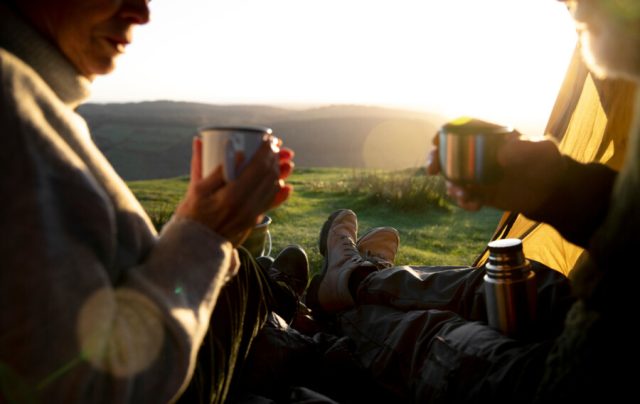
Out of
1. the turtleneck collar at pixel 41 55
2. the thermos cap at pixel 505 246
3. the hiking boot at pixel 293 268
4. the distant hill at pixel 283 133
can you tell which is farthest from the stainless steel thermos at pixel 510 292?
the distant hill at pixel 283 133

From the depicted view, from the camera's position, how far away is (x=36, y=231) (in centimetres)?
94

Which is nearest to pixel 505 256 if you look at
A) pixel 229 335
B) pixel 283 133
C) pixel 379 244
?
pixel 229 335

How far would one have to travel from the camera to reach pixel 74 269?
3.19ft

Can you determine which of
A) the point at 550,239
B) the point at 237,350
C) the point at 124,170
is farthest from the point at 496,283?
the point at 124,170

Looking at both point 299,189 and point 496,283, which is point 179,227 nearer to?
point 496,283

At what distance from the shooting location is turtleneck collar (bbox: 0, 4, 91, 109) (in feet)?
3.81

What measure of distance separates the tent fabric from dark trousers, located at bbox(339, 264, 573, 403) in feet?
1.77

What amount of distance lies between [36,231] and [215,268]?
0.38 m

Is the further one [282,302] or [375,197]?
[375,197]

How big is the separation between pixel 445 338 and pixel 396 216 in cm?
448

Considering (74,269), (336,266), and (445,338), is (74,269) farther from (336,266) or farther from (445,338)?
(336,266)

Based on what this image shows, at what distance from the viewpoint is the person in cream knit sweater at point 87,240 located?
0.94 metres

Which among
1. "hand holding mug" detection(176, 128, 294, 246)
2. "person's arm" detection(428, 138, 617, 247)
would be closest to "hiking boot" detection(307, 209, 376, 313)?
"person's arm" detection(428, 138, 617, 247)

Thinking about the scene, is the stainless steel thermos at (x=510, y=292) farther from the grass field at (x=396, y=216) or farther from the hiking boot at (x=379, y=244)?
the grass field at (x=396, y=216)
